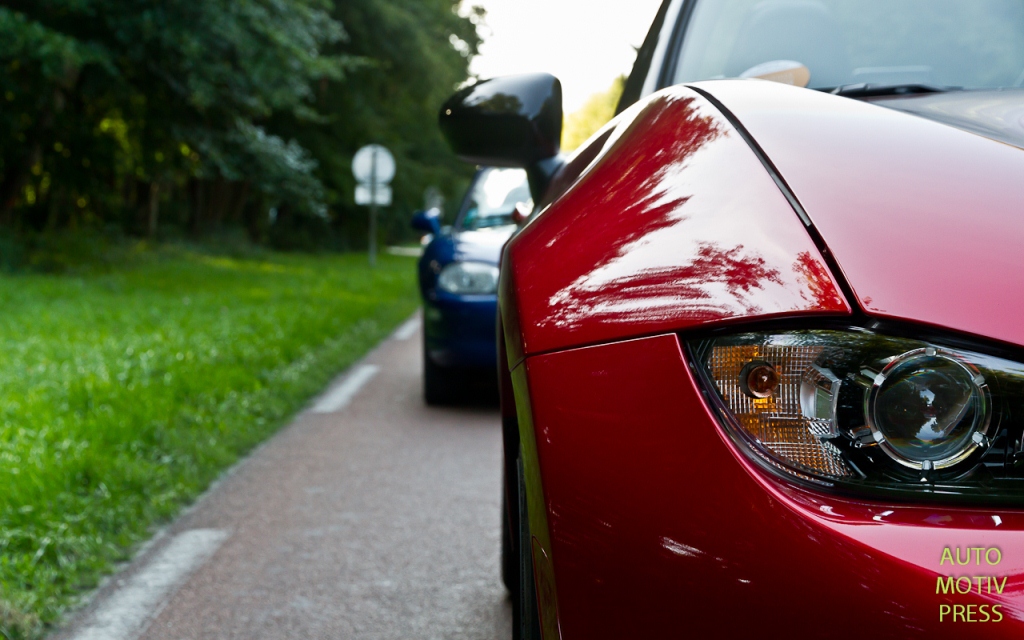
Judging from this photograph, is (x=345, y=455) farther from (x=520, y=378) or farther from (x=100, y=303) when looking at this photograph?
(x=100, y=303)

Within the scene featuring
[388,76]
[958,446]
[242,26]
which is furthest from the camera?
[388,76]

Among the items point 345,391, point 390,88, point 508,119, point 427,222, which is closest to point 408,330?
point 427,222

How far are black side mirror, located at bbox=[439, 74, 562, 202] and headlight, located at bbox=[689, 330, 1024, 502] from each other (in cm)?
125

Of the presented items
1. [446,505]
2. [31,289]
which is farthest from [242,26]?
[446,505]

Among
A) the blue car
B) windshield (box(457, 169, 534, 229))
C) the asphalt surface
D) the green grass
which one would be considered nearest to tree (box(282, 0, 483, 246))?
the green grass

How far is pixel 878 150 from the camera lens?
4.62 feet

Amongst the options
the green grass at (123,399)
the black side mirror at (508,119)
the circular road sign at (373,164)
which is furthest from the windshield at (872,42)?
the circular road sign at (373,164)

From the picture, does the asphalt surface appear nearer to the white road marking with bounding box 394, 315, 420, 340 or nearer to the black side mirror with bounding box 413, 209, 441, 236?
the black side mirror with bounding box 413, 209, 441, 236

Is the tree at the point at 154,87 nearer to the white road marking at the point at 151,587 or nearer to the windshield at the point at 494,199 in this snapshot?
the windshield at the point at 494,199

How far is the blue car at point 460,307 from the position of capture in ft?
22.1

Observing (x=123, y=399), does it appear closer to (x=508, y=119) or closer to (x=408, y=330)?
(x=508, y=119)

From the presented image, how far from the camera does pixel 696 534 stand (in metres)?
1.17

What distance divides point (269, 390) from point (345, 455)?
1.81m

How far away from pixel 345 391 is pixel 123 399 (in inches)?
75.2
